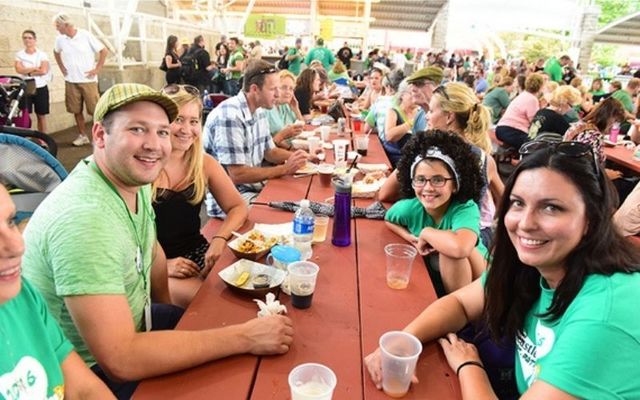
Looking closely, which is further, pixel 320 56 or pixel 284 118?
A: pixel 320 56

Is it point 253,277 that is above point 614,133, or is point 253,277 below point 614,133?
below

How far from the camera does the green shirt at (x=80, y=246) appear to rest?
1156mm

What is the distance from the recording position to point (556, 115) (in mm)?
5387

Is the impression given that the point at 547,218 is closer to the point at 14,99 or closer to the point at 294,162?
the point at 294,162

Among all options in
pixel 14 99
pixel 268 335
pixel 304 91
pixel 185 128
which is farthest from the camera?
pixel 304 91

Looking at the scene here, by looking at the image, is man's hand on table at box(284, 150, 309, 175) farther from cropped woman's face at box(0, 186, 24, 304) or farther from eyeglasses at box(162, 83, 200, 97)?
cropped woman's face at box(0, 186, 24, 304)

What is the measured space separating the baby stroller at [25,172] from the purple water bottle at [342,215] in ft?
4.10

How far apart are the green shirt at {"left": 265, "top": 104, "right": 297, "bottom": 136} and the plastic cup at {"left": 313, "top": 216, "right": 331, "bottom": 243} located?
2.55 m

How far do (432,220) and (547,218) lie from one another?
0.95m

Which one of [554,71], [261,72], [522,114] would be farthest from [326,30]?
[261,72]

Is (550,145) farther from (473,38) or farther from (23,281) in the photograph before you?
(473,38)

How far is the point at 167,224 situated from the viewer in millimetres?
2250

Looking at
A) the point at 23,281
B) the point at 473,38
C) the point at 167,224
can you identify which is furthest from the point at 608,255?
the point at 473,38

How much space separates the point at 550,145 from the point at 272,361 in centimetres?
97
